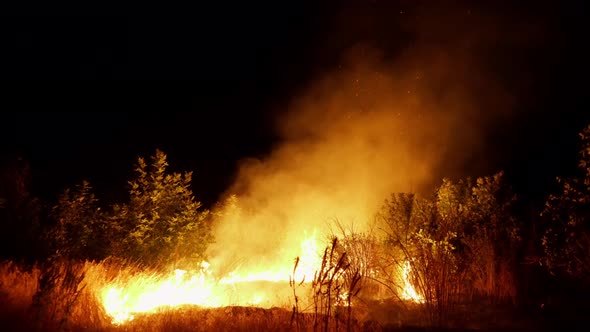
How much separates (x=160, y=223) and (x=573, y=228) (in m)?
9.99

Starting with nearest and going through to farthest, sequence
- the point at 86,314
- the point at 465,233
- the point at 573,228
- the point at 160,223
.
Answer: the point at 86,314
the point at 573,228
the point at 465,233
the point at 160,223

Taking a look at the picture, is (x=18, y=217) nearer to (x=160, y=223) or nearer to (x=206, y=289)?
(x=160, y=223)

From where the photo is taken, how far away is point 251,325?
7.45 metres

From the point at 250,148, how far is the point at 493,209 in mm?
18267

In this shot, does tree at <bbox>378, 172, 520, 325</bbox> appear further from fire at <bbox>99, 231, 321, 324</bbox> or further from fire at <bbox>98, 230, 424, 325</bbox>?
fire at <bbox>99, 231, 321, 324</bbox>

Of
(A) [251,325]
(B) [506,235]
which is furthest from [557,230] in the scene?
(A) [251,325]

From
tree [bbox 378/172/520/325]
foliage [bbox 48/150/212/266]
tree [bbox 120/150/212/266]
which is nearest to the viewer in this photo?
tree [bbox 378/172/520/325]

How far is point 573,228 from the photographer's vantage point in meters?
9.01

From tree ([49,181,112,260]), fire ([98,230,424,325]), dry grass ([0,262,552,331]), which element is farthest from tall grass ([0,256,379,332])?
tree ([49,181,112,260])

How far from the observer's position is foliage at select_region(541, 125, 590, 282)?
8.65 m

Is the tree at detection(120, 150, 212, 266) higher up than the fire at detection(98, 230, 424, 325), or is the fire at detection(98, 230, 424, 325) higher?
the tree at detection(120, 150, 212, 266)

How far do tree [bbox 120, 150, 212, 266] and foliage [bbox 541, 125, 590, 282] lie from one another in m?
8.91

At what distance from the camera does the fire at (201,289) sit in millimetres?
8673

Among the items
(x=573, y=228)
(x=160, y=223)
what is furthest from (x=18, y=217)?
(x=573, y=228)
